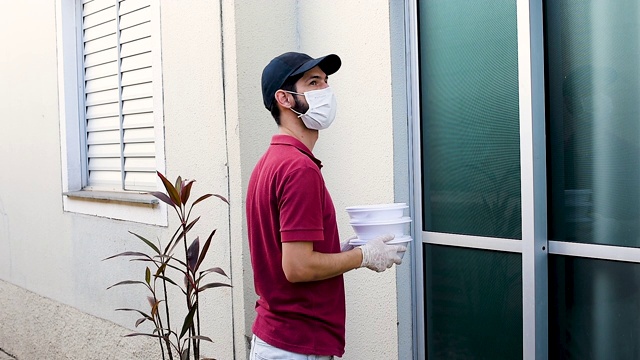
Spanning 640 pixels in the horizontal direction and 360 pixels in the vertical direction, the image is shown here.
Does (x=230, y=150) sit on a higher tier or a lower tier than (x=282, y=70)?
lower

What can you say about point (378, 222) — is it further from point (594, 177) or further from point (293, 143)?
point (594, 177)

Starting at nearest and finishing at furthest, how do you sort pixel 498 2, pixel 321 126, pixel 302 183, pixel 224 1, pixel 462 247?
pixel 302 183, pixel 321 126, pixel 498 2, pixel 462 247, pixel 224 1

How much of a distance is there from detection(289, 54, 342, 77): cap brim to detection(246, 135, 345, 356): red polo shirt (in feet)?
0.96

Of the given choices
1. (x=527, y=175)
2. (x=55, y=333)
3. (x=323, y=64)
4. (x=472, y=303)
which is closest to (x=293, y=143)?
(x=323, y=64)

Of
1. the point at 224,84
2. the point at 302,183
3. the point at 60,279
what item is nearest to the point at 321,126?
the point at 302,183

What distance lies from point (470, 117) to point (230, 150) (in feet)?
5.21

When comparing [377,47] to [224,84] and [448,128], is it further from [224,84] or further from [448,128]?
[224,84]

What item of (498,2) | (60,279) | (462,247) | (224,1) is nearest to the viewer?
(498,2)

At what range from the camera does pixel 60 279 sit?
738 cm

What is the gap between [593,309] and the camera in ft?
11.6

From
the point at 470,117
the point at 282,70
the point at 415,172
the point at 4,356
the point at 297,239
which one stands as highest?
the point at 282,70

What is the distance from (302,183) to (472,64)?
1.43 meters

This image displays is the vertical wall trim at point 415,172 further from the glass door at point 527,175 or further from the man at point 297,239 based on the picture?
the man at point 297,239

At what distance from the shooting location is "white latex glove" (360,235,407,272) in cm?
320
